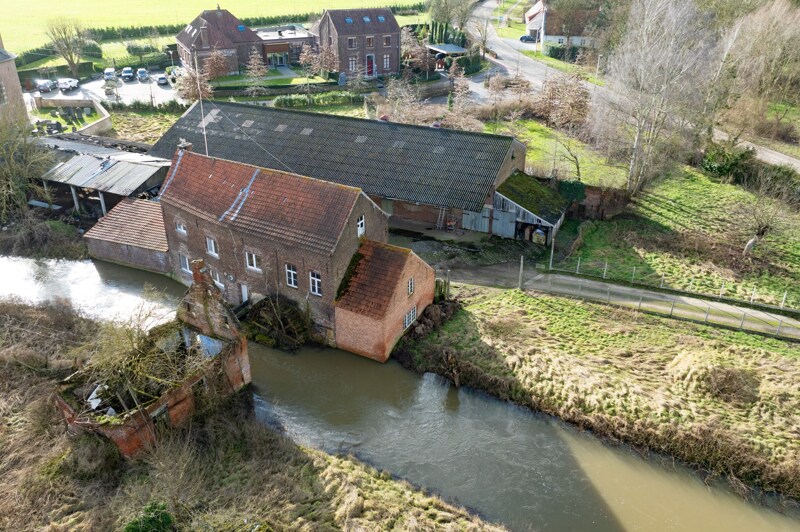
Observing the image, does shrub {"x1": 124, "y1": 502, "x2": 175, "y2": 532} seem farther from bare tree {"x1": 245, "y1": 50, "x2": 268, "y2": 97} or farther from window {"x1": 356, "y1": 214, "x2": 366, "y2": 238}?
bare tree {"x1": 245, "y1": 50, "x2": 268, "y2": 97}

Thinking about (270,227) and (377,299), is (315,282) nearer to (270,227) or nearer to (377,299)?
(377,299)

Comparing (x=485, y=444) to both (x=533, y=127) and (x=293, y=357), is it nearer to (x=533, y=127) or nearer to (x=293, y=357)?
(x=293, y=357)

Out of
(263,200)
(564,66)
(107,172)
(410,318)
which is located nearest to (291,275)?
(263,200)

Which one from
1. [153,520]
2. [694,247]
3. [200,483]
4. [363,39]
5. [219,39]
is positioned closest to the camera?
[153,520]

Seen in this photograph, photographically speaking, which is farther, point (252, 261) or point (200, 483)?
point (252, 261)

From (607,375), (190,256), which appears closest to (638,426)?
(607,375)

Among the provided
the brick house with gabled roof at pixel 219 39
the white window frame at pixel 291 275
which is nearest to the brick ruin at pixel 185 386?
the white window frame at pixel 291 275

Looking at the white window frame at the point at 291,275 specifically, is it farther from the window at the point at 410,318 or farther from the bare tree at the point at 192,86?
the bare tree at the point at 192,86
